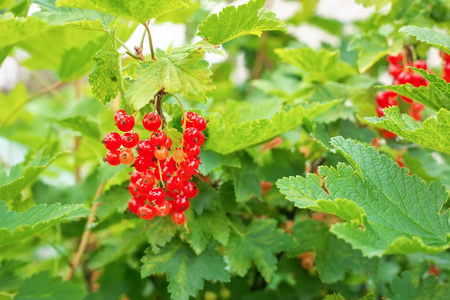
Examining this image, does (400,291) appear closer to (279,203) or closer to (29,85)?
(279,203)

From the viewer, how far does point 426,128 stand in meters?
0.62

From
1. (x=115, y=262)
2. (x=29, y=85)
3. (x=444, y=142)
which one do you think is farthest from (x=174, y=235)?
(x=29, y=85)

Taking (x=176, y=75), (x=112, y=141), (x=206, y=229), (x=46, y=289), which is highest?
(x=176, y=75)

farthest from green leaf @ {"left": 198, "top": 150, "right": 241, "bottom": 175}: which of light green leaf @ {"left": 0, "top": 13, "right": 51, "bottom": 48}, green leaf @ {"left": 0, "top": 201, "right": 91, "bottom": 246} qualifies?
light green leaf @ {"left": 0, "top": 13, "right": 51, "bottom": 48}

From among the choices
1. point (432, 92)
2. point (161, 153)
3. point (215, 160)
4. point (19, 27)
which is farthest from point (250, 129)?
point (19, 27)

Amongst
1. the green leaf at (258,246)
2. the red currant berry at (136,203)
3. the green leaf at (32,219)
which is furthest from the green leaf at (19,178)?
the green leaf at (258,246)

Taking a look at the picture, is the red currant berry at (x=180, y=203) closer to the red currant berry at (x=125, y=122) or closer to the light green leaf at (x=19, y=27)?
the red currant berry at (x=125, y=122)

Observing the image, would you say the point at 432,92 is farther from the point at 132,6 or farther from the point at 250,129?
the point at 132,6

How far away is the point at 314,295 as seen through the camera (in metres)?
0.99

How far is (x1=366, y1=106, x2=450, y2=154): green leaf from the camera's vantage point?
0.61 m

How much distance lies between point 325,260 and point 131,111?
0.51 m

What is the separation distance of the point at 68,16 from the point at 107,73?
0.42 ft

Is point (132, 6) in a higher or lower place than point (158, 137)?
higher

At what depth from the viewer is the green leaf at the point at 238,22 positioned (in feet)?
2.04
